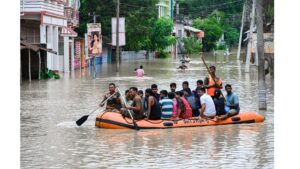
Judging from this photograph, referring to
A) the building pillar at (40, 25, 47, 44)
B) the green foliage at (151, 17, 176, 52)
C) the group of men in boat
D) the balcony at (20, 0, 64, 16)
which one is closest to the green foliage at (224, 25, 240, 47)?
the green foliage at (151, 17, 176, 52)

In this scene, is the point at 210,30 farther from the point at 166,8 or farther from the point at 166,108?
the point at 166,108

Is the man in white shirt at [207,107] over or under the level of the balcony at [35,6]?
under

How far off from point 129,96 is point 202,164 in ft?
20.0

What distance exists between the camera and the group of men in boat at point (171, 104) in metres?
19.4

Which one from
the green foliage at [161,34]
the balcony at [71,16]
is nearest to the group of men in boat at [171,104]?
the balcony at [71,16]

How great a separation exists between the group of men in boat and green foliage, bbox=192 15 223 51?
4581 inches

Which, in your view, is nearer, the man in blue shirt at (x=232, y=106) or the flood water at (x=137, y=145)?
the flood water at (x=137, y=145)

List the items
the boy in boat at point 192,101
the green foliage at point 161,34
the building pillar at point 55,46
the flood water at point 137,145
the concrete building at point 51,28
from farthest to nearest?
the green foliage at point 161,34 < the building pillar at point 55,46 < the concrete building at point 51,28 < the boy in boat at point 192,101 < the flood water at point 137,145

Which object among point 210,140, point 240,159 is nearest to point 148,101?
point 210,140

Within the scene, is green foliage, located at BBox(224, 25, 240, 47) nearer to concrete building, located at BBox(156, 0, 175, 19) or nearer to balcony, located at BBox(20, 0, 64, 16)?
concrete building, located at BBox(156, 0, 175, 19)

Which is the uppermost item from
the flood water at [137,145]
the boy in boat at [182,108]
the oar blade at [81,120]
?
the boy in boat at [182,108]

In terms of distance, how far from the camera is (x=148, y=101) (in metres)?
19.3

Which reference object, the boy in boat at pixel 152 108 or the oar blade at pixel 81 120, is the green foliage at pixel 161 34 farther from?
the boy in boat at pixel 152 108

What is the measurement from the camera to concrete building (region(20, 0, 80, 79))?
45456mm
